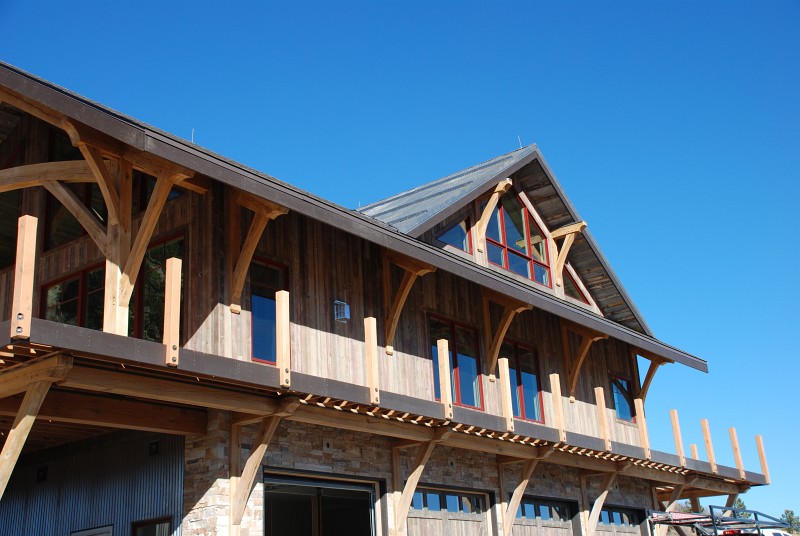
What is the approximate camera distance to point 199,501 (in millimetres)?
11953

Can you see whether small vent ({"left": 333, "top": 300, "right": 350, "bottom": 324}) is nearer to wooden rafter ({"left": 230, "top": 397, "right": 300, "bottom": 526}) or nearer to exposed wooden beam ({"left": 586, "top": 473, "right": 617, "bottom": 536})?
wooden rafter ({"left": 230, "top": 397, "right": 300, "bottom": 526})

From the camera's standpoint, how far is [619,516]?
68.1 feet

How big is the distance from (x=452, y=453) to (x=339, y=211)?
5632 millimetres

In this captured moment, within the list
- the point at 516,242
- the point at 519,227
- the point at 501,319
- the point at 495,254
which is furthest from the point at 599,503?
the point at 519,227

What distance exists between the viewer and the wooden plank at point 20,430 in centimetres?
897

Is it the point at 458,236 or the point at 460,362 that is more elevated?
the point at 458,236

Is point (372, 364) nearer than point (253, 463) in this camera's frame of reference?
No

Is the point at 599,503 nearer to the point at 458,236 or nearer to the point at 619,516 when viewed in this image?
the point at 619,516

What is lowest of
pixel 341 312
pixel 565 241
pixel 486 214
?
pixel 341 312

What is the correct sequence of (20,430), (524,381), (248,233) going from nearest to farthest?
1. (20,430)
2. (248,233)
3. (524,381)

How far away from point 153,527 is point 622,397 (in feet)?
41.5

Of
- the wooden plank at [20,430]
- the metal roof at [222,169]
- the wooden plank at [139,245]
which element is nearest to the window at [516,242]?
the metal roof at [222,169]

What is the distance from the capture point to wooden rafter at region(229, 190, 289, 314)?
12.0 m

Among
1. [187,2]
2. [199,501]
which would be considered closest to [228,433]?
[199,501]
